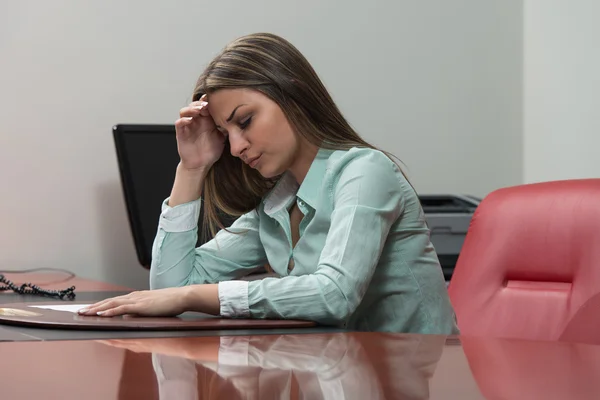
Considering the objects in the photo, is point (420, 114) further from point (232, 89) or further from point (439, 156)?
point (232, 89)

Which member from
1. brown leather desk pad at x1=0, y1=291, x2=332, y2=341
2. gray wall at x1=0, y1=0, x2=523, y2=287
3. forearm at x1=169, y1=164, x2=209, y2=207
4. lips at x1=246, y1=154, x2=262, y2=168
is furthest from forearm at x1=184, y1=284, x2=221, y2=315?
gray wall at x1=0, y1=0, x2=523, y2=287

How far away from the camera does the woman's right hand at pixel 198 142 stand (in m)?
1.59

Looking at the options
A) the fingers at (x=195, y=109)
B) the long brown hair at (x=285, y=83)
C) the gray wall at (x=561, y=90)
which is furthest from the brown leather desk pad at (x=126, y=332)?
the gray wall at (x=561, y=90)

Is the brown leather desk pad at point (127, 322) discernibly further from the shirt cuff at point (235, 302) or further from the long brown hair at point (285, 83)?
the long brown hair at point (285, 83)

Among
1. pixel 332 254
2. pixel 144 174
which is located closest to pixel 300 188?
pixel 332 254

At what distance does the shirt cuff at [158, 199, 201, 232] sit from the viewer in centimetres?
157

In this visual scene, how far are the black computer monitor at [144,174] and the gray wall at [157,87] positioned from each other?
0.21 m

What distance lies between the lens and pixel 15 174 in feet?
8.18

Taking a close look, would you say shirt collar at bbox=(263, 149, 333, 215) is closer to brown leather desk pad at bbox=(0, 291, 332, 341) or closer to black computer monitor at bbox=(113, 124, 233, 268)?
brown leather desk pad at bbox=(0, 291, 332, 341)

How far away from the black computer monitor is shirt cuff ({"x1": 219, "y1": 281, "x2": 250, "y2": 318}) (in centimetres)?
123

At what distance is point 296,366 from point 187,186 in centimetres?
95

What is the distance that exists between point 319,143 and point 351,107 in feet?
4.90

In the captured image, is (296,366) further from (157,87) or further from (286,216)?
(157,87)

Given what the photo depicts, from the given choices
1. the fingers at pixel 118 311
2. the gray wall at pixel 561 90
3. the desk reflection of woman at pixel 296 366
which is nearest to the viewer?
the desk reflection of woman at pixel 296 366
